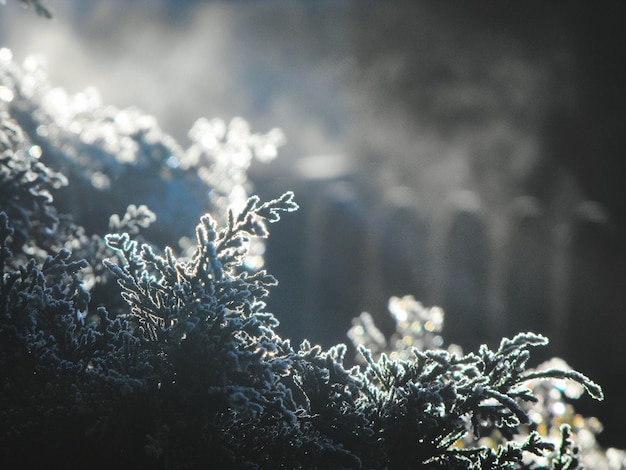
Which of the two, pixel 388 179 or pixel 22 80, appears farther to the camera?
pixel 388 179

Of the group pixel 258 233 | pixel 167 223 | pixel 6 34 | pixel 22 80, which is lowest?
pixel 258 233

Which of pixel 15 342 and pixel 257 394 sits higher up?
pixel 15 342

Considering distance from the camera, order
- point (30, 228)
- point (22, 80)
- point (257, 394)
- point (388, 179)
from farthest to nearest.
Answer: point (388, 179) → point (22, 80) → point (30, 228) → point (257, 394)

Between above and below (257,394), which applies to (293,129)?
above

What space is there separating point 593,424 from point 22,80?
6.76 meters

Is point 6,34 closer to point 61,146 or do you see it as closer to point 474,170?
point 61,146

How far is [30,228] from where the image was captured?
11.4 ft

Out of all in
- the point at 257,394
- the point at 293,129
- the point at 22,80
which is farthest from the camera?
the point at 293,129

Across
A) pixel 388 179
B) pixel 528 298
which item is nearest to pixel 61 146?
pixel 528 298

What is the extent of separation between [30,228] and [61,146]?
1.59 meters

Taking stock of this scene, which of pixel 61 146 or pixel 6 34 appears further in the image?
pixel 6 34

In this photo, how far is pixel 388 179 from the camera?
17234mm

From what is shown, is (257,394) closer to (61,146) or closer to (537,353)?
(61,146)

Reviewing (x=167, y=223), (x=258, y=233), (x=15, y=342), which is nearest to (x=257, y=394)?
(x=258, y=233)
